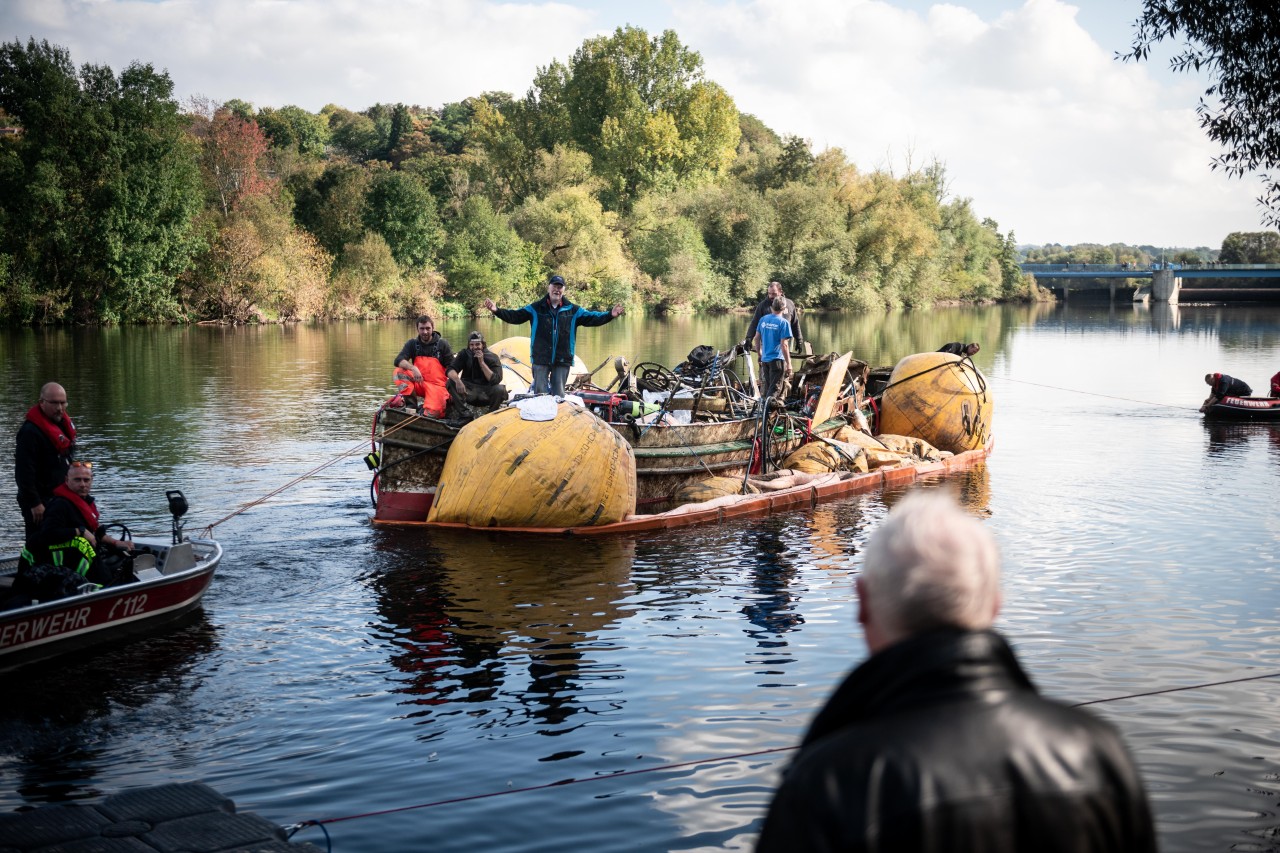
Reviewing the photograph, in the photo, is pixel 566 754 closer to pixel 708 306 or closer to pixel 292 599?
pixel 292 599

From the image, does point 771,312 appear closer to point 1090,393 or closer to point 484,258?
point 1090,393

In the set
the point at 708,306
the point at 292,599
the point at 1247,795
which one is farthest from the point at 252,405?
the point at 708,306

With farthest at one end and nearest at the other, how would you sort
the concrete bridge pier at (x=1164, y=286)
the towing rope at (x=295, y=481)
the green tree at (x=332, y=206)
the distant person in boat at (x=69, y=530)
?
1. the concrete bridge pier at (x=1164, y=286)
2. the green tree at (x=332, y=206)
3. the towing rope at (x=295, y=481)
4. the distant person in boat at (x=69, y=530)

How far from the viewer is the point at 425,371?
15.6m

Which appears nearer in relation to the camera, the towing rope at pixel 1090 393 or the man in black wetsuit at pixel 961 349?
the man in black wetsuit at pixel 961 349

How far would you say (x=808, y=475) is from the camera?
17766 millimetres

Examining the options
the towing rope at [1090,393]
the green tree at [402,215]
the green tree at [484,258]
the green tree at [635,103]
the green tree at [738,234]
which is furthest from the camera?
the green tree at [635,103]

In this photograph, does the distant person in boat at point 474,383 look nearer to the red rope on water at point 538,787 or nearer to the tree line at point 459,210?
the red rope on water at point 538,787

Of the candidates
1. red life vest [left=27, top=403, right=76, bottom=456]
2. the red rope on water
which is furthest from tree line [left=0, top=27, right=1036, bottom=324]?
the red rope on water

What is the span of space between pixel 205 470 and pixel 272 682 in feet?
Answer: 33.6

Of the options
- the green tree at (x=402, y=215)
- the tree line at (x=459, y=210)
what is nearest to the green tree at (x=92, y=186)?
the tree line at (x=459, y=210)

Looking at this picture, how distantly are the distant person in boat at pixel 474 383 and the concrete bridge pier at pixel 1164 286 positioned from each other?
111831 millimetres

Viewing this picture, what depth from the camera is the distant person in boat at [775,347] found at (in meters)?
17.9

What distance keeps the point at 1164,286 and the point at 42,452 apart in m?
119
